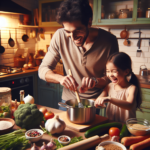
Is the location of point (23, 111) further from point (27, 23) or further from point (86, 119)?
point (27, 23)

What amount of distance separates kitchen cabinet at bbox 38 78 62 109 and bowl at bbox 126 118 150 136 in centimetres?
213

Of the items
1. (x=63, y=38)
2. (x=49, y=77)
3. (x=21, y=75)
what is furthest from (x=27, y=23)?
(x=49, y=77)

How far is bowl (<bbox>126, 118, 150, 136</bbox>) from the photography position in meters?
0.98

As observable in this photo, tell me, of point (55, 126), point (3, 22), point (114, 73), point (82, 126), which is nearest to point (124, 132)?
point (82, 126)

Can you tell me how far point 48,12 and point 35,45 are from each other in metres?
0.81

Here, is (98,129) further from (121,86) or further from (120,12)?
(120,12)

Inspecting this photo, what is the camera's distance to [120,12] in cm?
281

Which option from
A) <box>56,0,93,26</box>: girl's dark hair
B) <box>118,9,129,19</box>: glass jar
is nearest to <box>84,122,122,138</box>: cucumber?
<box>56,0,93,26</box>: girl's dark hair

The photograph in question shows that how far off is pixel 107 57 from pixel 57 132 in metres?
0.93

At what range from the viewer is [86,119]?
1137mm

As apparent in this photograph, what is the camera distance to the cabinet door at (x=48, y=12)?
3.46 meters

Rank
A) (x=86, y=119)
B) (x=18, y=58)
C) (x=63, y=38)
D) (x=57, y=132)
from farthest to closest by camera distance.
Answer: (x=18, y=58) → (x=63, y=38) → (x=86, y=119) → (x=57, y=132)

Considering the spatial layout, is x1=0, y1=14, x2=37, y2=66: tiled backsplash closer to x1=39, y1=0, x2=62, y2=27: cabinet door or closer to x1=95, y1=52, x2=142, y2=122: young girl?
x1=39, y1=0, x2=62, y2=27: cabinet door

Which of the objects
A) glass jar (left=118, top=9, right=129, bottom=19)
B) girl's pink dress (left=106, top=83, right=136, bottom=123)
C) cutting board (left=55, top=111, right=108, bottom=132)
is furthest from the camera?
glass jar (left=118, top=9, right=129, bottom=19)
